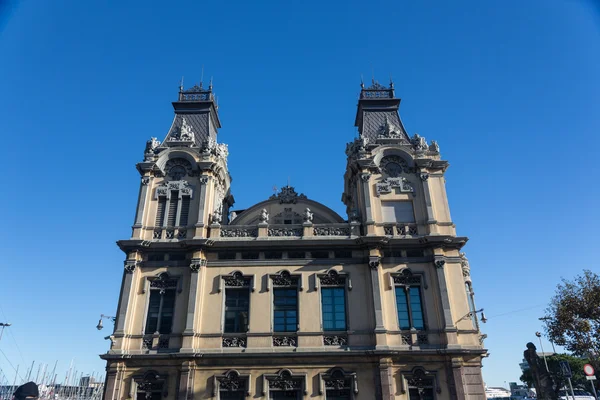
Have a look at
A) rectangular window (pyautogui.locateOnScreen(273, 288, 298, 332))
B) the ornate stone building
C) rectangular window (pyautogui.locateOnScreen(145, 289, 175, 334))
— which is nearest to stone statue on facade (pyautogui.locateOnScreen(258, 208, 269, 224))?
the ornate stone building

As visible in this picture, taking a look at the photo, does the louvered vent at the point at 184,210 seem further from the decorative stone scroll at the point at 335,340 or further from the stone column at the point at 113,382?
the decorative stone scroll at the point at 335,340

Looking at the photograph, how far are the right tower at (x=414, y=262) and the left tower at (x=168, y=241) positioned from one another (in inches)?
398

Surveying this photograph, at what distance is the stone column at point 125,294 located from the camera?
77.1 ft

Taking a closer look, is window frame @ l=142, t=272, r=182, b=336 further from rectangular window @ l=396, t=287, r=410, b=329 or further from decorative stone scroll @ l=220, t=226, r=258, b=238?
rectangular window @ l=396, t=287, r=410, b=329

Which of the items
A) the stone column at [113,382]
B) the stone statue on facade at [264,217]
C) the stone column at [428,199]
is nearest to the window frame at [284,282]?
the stone statue on facade at [264,217]

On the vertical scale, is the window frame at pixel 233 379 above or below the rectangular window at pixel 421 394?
above

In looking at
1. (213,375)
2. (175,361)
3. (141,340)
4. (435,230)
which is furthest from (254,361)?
(435,230)

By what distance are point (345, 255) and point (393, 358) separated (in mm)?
6516

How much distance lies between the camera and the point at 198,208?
1065 inches

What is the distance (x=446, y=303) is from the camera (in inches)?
945

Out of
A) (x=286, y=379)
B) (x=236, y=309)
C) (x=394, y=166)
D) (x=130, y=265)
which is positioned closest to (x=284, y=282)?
(x=236, y=309)

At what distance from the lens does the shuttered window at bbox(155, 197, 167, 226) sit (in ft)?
88.6

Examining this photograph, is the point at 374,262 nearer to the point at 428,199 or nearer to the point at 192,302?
the point at 428,199

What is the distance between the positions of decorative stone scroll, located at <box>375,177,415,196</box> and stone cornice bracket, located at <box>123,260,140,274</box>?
16.0 meters
